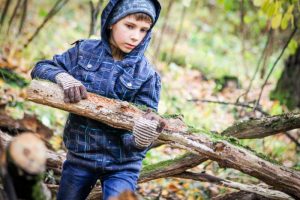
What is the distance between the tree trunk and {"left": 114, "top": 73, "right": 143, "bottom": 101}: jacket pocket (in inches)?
197

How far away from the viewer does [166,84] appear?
26.6ft

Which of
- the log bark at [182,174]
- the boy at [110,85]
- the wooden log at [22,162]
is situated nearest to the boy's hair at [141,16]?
the boy at [110,85]

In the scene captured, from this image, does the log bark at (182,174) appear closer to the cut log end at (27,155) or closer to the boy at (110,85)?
the boy at (110,85)

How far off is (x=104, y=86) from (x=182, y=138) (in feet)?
2.30

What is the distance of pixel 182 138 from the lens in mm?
2812

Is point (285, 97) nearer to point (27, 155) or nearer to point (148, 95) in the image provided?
point (148, 95)

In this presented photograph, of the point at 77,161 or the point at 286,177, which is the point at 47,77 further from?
the point at 286,177

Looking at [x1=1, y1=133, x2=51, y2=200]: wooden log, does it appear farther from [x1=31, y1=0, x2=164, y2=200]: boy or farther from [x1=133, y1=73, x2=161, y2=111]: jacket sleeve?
[x1=133, y1=73, x2=161, y2=111]: jacket sleeve

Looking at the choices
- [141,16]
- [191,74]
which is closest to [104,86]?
[141,16]

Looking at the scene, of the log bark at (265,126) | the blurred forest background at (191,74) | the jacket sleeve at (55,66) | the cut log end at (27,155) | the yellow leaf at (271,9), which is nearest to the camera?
the cut log end at (27,155)

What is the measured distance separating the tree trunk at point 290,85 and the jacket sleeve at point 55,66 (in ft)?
17.2

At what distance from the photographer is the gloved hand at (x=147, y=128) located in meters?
2.66

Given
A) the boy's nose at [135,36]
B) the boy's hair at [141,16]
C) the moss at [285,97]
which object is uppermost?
the moss at [285,97]

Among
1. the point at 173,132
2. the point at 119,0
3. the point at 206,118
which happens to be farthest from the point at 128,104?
the point at 206,118
